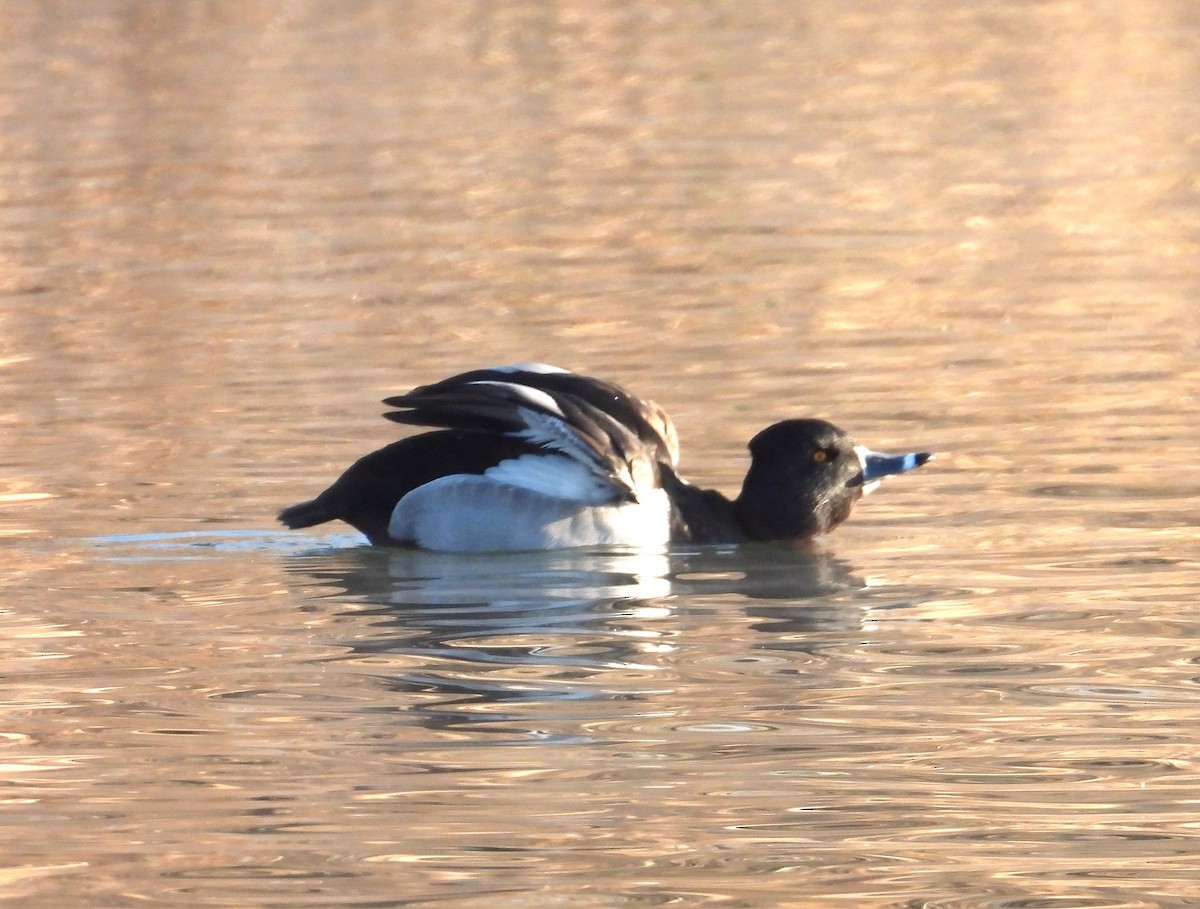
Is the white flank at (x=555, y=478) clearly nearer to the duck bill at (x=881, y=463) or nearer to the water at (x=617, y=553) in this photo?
the water at (x=617, y=553)

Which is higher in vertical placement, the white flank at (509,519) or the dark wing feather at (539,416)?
the dark wing feather at (539,416)

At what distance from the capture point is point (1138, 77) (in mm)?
25078

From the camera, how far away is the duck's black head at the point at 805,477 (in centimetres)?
938

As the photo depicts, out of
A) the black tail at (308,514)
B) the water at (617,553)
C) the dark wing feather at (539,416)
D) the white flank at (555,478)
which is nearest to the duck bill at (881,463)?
the water at (617,553)

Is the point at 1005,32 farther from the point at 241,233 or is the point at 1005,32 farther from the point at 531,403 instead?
the point at 531,403

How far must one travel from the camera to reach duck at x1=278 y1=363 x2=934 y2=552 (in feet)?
A: 28.8

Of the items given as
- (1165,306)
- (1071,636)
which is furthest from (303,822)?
(1165,306)

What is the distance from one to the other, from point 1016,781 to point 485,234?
11.8m

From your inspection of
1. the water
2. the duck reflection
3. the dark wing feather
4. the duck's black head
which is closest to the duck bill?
the duck's black head

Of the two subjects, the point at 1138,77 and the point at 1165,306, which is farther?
the point at 1138,77

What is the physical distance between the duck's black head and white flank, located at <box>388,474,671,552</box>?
0.49 meters

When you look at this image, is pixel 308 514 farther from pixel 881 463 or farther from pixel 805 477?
pixel 881 463

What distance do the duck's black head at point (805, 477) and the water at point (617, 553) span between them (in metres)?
0.19

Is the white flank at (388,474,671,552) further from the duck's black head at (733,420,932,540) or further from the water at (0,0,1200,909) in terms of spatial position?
the duck's black head at (733,420,932,540)
